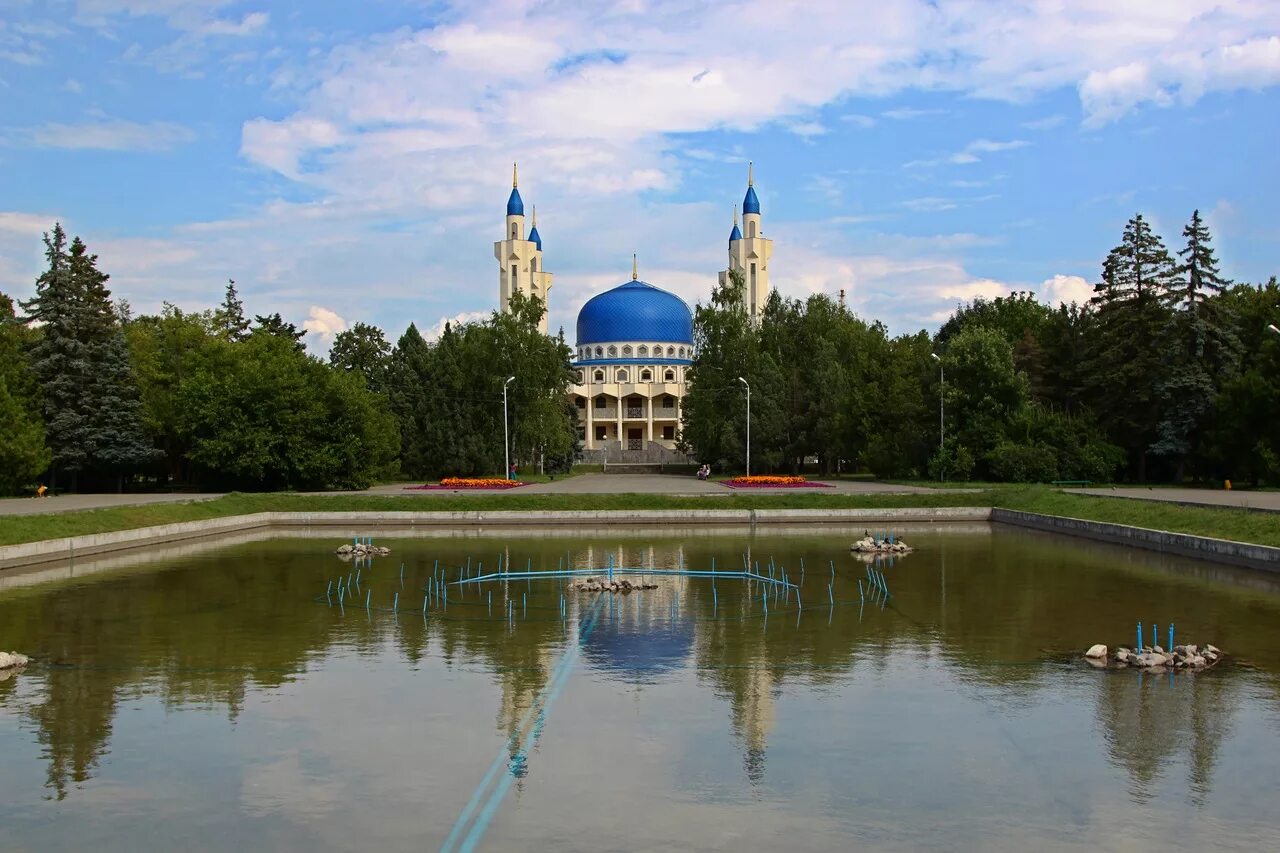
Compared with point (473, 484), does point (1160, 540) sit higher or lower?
lower

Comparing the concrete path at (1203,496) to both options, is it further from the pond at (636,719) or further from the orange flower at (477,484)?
the orange flower at (477,484)

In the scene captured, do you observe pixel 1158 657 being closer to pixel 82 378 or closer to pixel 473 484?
pixel 473 484

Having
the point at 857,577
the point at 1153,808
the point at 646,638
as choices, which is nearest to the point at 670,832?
the point at 1153,808

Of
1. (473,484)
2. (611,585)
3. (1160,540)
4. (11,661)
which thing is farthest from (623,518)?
Result: (11,661)

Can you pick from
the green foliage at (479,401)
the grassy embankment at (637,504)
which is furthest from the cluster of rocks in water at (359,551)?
the green foliage at (479,401)

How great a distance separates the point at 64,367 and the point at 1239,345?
44.6 metres

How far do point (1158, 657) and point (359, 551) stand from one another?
17540mm

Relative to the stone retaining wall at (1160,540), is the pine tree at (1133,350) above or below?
above

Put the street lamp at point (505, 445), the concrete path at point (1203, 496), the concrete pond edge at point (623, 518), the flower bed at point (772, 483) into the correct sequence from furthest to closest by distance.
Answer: the street lamp at point (505, 445) < the flower bed at point (772, 483) < the concrete pond edge at point (623, 518) < the concrete path at point (1203, 496)

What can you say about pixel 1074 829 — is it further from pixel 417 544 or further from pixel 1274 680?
pixel 417 544

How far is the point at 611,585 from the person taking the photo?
19.5 metres

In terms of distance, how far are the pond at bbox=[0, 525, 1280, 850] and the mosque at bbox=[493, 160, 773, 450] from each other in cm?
6694

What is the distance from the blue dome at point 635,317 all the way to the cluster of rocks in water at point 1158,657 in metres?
77.3

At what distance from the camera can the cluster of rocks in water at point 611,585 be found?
19.3 m
